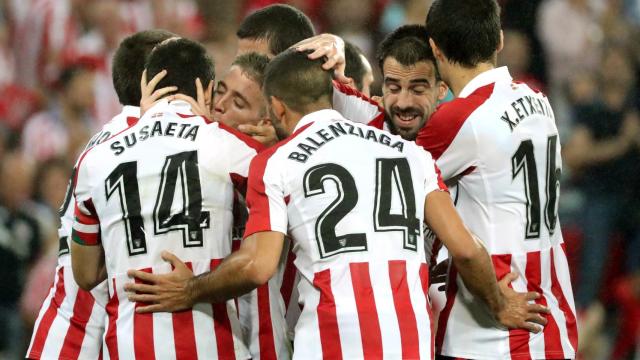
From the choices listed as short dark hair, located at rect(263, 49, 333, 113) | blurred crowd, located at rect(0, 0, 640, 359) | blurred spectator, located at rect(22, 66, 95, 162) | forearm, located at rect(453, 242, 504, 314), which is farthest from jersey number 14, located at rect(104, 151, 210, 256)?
blurred spectator, located at rect(22, 66, 95, 162)

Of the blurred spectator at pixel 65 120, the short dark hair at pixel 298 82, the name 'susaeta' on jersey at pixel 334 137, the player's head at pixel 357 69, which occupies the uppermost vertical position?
the blurred spectator at pixel 65 120

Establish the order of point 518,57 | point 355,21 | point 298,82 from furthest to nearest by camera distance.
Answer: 1. point 355,21
2. point 518,57
3. point 298,82

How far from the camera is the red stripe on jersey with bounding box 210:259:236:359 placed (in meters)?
4.36

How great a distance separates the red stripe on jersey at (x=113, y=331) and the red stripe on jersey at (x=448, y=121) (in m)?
1.40

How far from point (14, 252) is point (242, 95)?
480 cm

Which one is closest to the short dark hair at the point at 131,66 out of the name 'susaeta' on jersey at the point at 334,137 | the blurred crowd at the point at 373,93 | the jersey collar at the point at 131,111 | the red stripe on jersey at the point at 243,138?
the jersey collar at the point at 131,111

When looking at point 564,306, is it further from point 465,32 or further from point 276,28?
point 276,28

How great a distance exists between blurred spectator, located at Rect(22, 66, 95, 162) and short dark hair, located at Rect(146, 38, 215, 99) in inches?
213

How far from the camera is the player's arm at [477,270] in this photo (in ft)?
13.4

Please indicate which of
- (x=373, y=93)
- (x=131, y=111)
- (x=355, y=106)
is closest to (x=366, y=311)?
(x=355, y=106)

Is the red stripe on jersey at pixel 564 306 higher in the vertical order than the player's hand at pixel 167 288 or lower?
lower

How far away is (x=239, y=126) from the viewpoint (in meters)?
4.77

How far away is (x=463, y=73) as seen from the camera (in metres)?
4.54

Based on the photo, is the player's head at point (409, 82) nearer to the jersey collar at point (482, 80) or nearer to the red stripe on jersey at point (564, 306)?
the jersey collar at point (482, 80)
